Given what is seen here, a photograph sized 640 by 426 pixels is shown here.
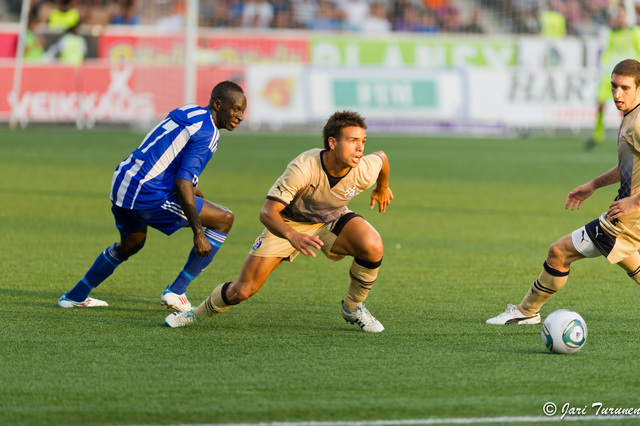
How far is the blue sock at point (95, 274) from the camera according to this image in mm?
6750

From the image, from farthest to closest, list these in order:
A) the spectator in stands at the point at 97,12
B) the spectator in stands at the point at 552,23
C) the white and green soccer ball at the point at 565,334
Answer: the spectator in stands at the point at 552,23 < the spectator in stands at the point at 97,12 < the white and green soccer ball at the point at 565,334

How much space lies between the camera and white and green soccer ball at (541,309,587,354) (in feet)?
17.8

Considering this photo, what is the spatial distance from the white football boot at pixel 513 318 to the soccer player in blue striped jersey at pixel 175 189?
195cm

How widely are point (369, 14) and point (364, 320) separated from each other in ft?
84.0

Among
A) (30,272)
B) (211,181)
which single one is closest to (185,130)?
(30,272)

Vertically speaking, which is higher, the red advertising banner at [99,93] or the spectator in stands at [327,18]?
the spectator in stands at [327,18]

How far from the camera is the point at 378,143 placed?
22688 mm

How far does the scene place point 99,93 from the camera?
80.0 feet

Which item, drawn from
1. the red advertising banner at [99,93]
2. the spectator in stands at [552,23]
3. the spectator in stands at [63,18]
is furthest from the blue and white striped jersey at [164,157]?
the spectator in stands at [552,23]

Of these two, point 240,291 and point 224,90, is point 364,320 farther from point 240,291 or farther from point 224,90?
point 224,90

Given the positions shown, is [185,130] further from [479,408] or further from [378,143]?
[378,143]

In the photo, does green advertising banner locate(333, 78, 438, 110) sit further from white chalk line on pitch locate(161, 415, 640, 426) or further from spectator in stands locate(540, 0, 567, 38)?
white chalk line on pitch locate(161, 415, 640, 426)

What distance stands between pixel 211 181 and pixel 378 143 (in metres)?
8.05

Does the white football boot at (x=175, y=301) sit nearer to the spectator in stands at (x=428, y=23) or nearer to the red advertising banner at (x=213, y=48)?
the red advertising banner at (x=213, y=48)
